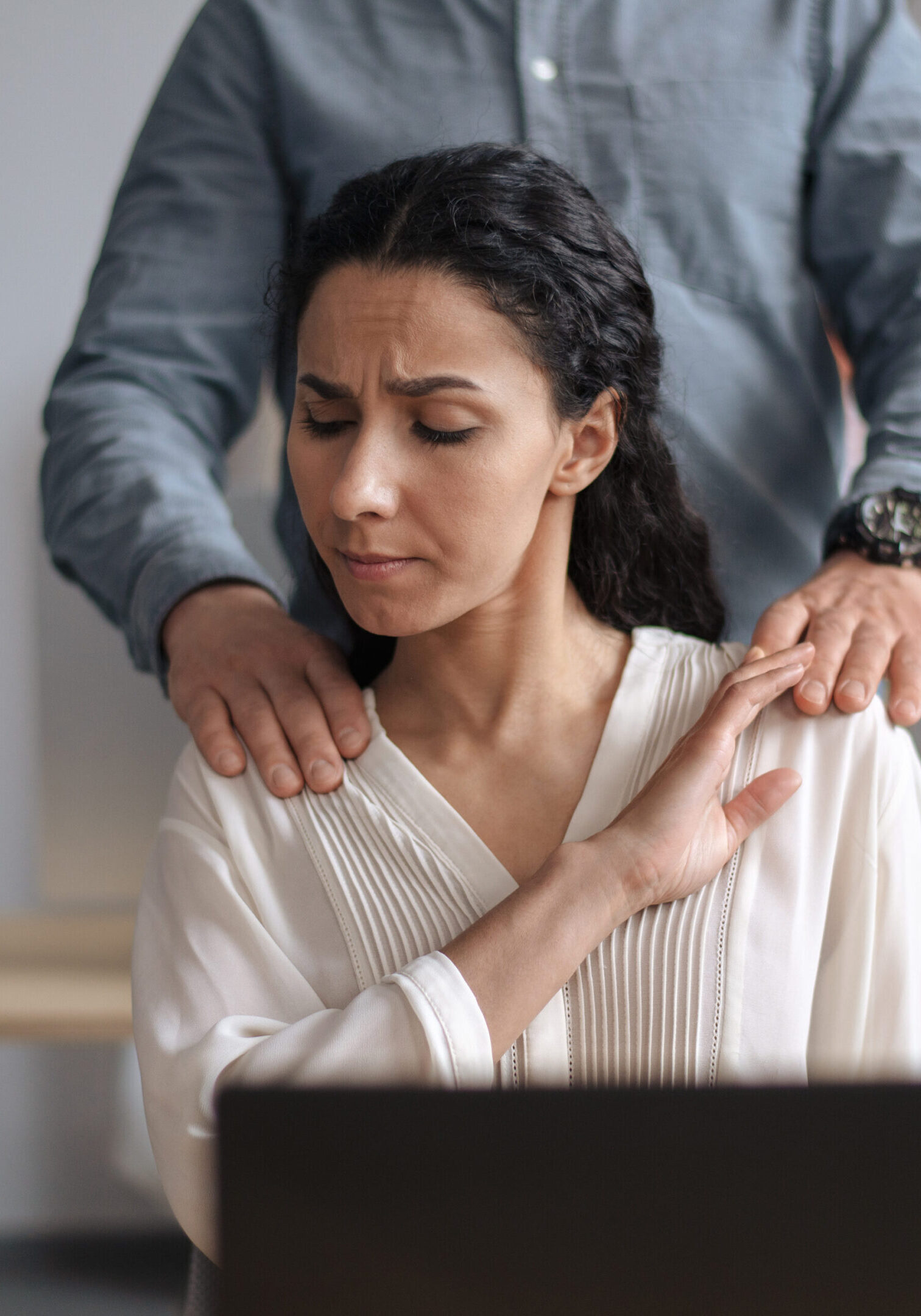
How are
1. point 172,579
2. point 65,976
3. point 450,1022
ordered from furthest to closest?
point 65,976, point 172,579, point 450,1022

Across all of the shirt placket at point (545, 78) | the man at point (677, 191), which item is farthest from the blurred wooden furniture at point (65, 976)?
the shirt placket at point (545, 78)

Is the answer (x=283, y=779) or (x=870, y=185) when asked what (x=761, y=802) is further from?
(x=870, y=185)

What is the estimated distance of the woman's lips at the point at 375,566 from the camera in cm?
106

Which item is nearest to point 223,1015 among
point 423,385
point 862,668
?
point 423,385

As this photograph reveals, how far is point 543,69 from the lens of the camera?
4.95ft

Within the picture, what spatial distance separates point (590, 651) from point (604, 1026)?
39cm

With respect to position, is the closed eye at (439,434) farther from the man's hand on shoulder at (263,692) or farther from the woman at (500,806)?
the man's hand on shoulder at (263,692)

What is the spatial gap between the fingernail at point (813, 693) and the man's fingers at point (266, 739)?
481 millimetres

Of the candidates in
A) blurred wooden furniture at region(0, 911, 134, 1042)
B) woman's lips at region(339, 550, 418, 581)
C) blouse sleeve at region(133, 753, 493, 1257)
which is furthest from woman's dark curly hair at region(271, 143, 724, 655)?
blurred wooden furniture at region(0, 911, 134, 1042)

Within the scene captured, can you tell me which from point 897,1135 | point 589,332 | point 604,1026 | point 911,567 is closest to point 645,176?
point 589,332

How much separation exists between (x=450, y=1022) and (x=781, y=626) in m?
0.51

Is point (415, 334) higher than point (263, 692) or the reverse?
higher

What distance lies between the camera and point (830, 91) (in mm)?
1553

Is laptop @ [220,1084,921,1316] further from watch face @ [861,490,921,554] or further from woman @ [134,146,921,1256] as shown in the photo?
watch face @ [861,490,921,554]
